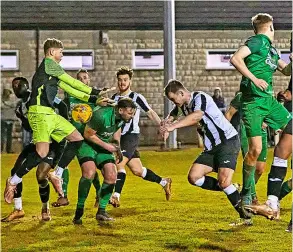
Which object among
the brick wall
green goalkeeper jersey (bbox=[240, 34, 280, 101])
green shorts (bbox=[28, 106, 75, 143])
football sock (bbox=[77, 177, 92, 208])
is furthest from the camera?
the brick wall

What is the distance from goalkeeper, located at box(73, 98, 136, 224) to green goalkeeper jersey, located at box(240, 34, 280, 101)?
1267 mm

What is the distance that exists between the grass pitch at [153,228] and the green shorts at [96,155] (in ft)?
2.15

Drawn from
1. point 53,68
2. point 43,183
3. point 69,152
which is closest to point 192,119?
point 53,68

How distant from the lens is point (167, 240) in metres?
8.77

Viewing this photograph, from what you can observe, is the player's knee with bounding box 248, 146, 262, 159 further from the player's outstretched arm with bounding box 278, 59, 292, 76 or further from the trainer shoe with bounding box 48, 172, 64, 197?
the trainer shoe with bounding box 48, 172, 64, 197

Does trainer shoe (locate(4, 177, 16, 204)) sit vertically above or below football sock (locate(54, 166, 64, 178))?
below

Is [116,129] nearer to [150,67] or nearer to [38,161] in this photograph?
[38,161]

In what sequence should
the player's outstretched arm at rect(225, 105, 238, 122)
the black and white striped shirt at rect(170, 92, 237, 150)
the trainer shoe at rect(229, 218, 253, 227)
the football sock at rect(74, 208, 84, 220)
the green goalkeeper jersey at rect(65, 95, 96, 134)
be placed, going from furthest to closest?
the green goalkeeper jersey at rect(65, 95, 96, 134) → the player's outstretched arm at rect(225, 105, 238, 122) → the football sock at rect(74, 208, 84, 220) → the trainer shoe at rect(229, 218, 253, 227) → the black and white striped shirt at rect(170, 92, 237, 150)

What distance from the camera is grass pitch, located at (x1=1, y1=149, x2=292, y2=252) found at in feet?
27.9

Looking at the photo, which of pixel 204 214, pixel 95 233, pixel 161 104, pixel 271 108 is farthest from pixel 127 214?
pixel 161 104

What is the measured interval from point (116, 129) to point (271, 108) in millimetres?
1726

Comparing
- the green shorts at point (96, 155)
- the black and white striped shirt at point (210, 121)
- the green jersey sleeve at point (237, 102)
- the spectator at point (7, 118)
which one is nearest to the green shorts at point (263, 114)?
the black and white striped shirt at point (210, 121)

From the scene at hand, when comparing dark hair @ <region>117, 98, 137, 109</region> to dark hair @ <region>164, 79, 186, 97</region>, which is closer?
dark hair @ <region>164, 79, 186, 97</region>

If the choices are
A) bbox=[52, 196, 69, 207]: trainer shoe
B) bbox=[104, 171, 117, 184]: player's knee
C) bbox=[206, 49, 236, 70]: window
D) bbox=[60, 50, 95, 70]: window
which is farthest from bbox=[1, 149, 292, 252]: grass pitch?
bbox=[206, 49, 236, 70]: window
